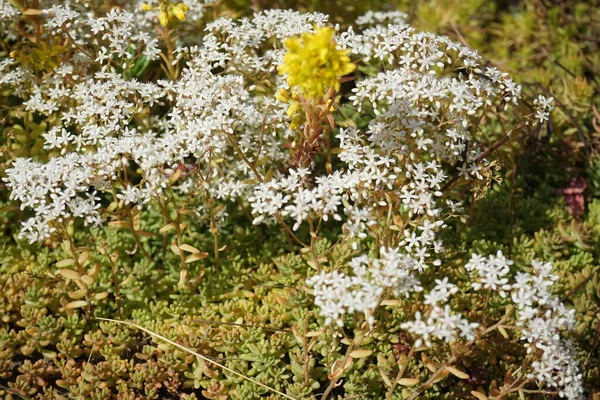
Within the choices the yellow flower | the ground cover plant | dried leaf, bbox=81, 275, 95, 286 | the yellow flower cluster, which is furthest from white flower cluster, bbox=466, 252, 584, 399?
the yellow flower cluster

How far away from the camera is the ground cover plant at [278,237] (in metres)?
2.16

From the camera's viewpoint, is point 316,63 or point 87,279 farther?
point 87,279

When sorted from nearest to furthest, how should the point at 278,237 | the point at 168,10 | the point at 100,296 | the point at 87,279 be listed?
the point at 87,279 → the point at 100,296 → the point at 168,10 → the point at 278,237

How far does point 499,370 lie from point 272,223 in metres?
1.11

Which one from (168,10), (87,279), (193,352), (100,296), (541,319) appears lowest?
(193,352)

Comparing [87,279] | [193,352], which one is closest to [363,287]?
[193,352]

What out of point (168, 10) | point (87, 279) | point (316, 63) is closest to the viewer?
point (316, 63)

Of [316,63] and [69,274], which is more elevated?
[316,63]

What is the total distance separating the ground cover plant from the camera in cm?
216

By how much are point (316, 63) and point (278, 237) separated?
126 centimetres

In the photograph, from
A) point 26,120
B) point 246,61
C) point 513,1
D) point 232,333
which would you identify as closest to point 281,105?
point 246,61

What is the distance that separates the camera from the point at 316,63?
1.91 m

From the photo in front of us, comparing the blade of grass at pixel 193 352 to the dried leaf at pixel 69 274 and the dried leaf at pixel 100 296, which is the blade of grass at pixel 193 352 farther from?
the dried leaf at pixel 69 274

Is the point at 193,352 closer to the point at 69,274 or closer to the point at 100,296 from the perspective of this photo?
the point at 100,296
